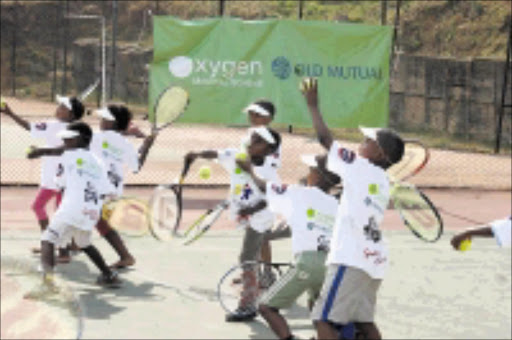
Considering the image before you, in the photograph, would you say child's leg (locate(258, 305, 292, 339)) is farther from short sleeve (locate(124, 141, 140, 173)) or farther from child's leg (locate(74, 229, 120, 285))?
short sleeve (locate(124, 141, 140, 173))

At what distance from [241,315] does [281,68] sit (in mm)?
7432

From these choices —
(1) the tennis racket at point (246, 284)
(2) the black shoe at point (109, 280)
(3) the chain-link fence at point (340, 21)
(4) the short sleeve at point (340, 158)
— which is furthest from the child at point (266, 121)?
(3) the chain-link fence at point (340, 21)

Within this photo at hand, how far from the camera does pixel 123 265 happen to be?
9914mm

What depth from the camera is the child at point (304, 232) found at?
6961 mm

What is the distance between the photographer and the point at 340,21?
1204 inches

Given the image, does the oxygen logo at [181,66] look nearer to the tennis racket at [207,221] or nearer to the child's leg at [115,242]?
the child's leg at [115,242]

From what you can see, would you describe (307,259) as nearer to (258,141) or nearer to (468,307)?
(258,141)

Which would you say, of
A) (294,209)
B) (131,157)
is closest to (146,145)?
(131,157)

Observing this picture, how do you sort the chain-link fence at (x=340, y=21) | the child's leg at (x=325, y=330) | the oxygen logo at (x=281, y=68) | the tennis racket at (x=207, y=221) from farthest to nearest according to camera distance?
the chain-link fence at (x=340, y=21), the oxygen logo at (x=281, y=68), the tennis racket at (x=207, y=221), the child's leg at (x=325, y=330)

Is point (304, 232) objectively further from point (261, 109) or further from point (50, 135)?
point (50, 135)

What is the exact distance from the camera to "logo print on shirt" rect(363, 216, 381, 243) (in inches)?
243

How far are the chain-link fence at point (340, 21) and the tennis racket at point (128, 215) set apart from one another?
6137 mm

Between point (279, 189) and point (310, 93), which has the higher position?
point (310, 93)

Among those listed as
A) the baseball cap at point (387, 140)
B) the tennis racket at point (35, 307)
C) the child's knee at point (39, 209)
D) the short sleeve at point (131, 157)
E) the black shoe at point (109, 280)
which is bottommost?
the tennis racket at point (35, 307)
